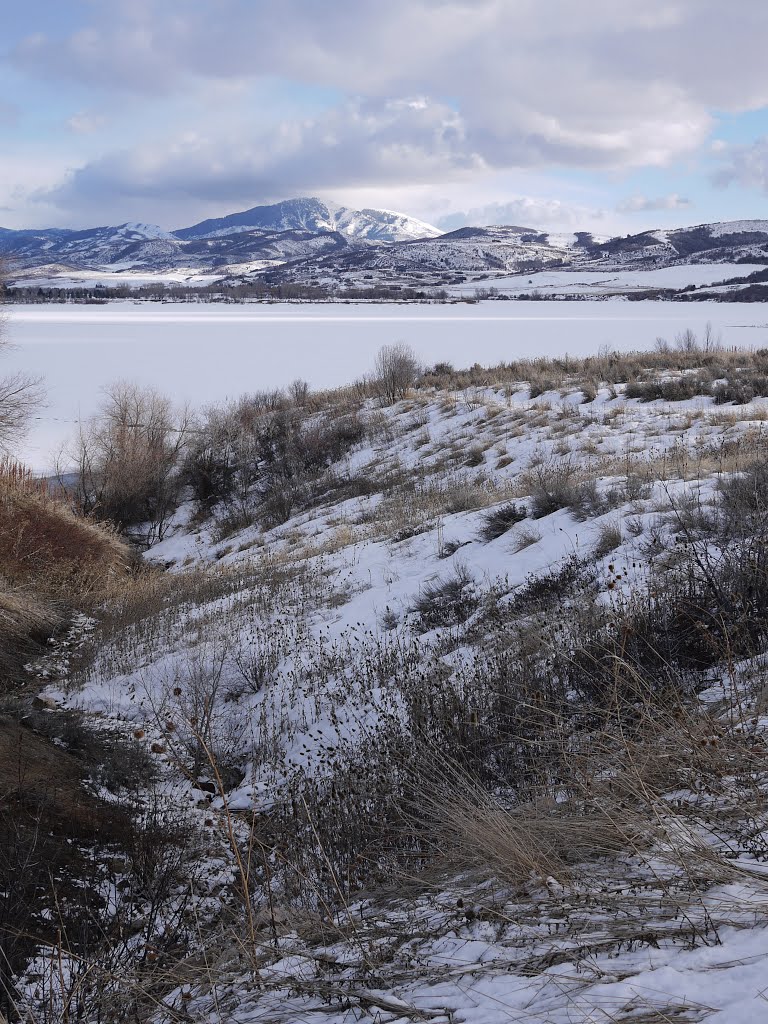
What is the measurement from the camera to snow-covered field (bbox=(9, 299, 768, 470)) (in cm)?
4866

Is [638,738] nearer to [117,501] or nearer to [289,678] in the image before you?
[289,678]

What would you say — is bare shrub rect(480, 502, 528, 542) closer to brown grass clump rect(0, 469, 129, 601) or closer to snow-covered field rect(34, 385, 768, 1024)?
snow-covered field rect(34, 385, 768, 1024)

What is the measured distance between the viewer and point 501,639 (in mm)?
6254

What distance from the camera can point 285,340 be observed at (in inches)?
2943

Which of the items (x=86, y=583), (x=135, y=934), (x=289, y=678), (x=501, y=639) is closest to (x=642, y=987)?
(x=135, y=934)

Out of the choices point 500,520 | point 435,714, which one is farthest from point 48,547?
point 435,714

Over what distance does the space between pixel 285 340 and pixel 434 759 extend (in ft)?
244

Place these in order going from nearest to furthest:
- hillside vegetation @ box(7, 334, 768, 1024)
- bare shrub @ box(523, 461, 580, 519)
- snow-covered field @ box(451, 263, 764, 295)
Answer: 1. hillside vegetation @ box(7, 334, 768, 1024)
2. bare shrub @ box(523, 461, 580, 519)
3. snow-covered field @ box(451, 263, 764, 295)

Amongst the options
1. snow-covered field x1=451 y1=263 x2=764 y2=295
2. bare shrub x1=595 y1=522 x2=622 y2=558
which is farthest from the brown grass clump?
snow-covered field x1=451 y1=263 x2=764 y2=295

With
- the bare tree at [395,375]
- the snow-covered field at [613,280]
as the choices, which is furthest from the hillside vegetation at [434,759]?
the snow-covered field at [613,280]

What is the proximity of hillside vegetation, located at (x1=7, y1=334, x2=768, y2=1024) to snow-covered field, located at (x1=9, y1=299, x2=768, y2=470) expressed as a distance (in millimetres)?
27503

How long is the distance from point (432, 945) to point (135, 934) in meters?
2.25

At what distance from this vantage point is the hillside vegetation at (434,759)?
229 centimetres

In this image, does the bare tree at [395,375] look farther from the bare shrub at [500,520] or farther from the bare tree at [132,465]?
the bare shrub at [500,520]
